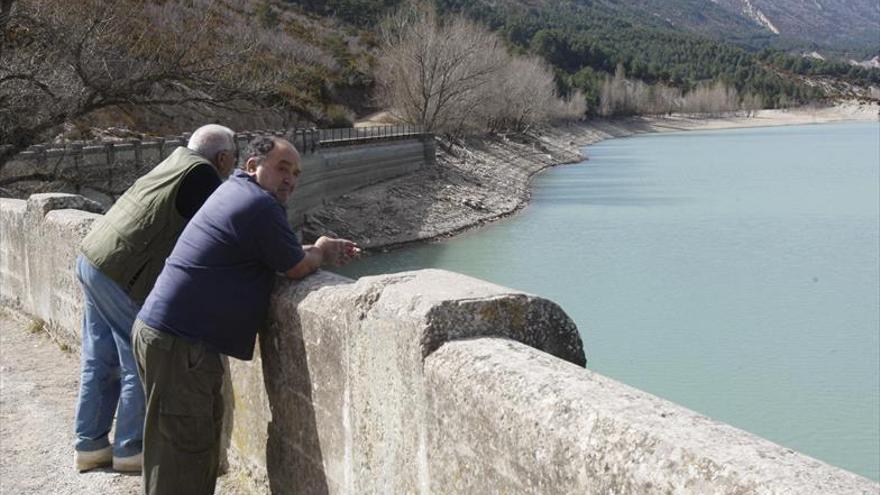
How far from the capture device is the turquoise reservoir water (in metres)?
14.9

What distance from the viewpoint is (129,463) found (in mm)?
4684

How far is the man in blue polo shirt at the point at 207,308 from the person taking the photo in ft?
11.4

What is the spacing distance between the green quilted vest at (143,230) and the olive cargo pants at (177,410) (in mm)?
677

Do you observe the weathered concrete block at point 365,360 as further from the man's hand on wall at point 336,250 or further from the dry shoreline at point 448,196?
the dry shoreline at point 448,196

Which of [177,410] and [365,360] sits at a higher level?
[365,360]

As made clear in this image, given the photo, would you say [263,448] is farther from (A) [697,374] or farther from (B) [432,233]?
(B) [432,233]

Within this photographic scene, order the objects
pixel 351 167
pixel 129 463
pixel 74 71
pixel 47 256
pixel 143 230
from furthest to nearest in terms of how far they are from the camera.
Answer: pixel 351 167 → pixel 74 71 → pixel 47 256 → pixel 129 463 → pixel 143 230

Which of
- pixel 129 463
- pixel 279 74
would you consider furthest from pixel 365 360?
pixel 279 74

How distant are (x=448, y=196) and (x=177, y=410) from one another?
4002cm

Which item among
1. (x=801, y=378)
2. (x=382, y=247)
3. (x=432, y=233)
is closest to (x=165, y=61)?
(x=801, y=378)

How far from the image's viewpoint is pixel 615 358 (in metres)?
17.3

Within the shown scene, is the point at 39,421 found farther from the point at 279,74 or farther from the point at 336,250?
the point at 279,74

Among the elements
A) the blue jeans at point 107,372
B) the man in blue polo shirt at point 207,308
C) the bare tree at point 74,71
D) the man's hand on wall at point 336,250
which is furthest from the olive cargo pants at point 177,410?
the bare tree at point 74,71

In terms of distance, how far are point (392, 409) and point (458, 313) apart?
1.54 feet
